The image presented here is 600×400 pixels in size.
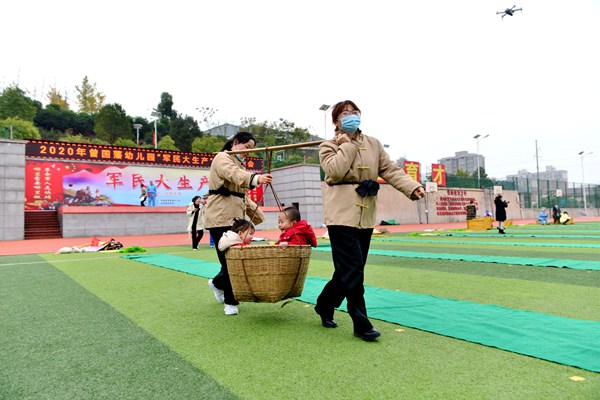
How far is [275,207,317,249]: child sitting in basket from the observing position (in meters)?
3.51

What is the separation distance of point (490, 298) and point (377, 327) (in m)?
1.57

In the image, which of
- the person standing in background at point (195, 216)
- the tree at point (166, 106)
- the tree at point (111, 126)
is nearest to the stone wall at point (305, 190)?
the person standing in background at point (195, 216)

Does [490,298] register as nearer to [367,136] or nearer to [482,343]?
[482,343]

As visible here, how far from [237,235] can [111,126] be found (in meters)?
42.6

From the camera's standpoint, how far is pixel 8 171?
16562mm

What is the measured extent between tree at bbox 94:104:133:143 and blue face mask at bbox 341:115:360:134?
42953mm

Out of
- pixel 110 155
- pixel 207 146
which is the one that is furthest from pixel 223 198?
pixel 207 146

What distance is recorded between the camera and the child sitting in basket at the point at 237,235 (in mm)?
3441

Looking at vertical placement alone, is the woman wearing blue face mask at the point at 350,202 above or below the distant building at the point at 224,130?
below

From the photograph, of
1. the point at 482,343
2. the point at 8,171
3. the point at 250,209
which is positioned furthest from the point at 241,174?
the point at 8,171

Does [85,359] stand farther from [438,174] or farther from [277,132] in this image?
[277,132]

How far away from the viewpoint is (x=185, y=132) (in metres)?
42.2

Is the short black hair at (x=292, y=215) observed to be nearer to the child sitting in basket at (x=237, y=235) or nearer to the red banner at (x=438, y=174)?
the child sitting in basket at (x=237, y=235)

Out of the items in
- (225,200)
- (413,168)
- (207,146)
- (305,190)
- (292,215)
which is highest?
(207,146)
